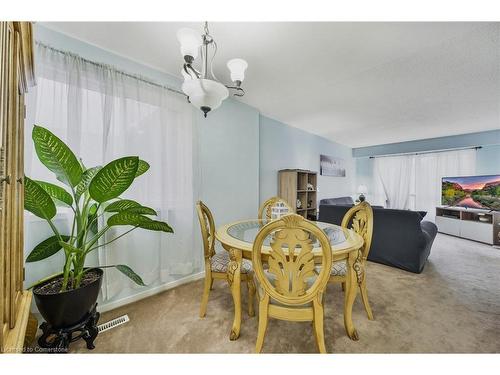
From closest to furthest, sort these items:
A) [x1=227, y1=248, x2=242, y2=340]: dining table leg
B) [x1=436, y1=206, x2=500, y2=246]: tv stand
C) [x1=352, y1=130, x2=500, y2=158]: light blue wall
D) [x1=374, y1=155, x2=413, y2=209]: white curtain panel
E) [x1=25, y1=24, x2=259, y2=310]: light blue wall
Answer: [x1=227, y1=248, x2=242, y2=340]: dining table leg < [x1=25, y1=24, x2=259, y2=310]: light blue wall < [x1=436, y1=206, x2=500, y2=246]: tv stand < [x1=352, y1=130, x2=500, y2=158]: light blue wall < [x1=374, y1=155, x2=413, y2=209]: white curtain panel

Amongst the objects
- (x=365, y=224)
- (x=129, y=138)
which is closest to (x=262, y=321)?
(x=365, y=224)

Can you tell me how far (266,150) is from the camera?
11.5 feet

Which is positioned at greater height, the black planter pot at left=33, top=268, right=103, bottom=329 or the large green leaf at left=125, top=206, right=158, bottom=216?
the large green leaf at left=125, top=206, right=158, bottom=216

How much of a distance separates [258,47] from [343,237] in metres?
1.78

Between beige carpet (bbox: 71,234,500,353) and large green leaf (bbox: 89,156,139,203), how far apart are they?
105 cm

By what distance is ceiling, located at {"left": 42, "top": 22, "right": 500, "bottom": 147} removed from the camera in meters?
1.51

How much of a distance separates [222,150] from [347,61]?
166 cm

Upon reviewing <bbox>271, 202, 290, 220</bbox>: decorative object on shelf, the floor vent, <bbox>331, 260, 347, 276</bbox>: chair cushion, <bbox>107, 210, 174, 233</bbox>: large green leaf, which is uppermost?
<bbox>107, 210, 174, 233</bbox>: large green leaf

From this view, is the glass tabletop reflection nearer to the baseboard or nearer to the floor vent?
the baseboard

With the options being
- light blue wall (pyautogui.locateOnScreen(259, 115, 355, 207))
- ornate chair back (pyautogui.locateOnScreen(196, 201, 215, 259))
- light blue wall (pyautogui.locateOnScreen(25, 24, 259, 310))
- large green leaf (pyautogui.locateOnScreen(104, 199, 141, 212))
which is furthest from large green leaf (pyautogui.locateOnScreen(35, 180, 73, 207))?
light blue wall (pyautogui.locateOnScreen(259, 115, 355, 207))

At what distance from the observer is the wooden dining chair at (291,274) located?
1030 mm
